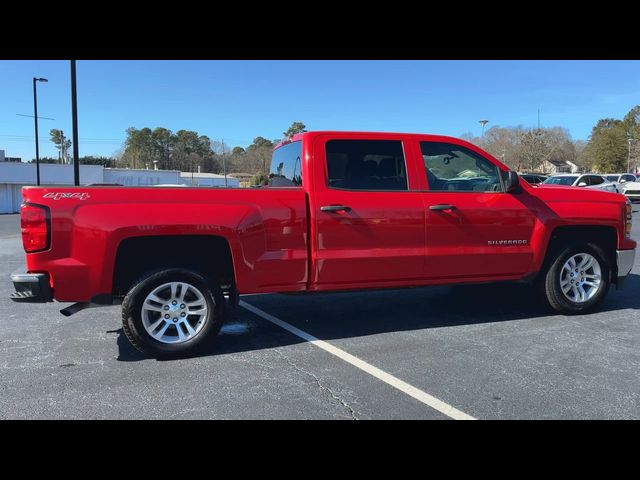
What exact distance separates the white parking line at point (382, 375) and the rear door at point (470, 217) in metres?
1.29

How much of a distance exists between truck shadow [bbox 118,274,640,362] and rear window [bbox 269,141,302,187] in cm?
153

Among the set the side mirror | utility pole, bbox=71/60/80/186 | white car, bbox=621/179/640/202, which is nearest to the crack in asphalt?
the side mirror

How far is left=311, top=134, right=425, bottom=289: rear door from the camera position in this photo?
15.0 feet

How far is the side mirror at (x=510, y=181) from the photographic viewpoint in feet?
16.5

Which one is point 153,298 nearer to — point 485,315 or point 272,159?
point 272,159

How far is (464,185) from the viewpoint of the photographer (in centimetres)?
518

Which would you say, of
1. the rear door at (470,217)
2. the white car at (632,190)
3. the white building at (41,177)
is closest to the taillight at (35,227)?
the rear door at (470,217)

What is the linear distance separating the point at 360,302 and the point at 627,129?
88424mm

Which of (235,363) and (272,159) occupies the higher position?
(272,159)

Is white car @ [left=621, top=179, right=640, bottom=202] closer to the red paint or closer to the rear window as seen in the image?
the red paint

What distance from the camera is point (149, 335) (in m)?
4.20

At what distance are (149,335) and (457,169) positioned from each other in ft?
11.4

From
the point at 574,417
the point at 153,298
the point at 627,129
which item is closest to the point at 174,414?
the point at 153,298

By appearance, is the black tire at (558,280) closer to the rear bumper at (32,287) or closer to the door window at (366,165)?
the door window at (366,165)
